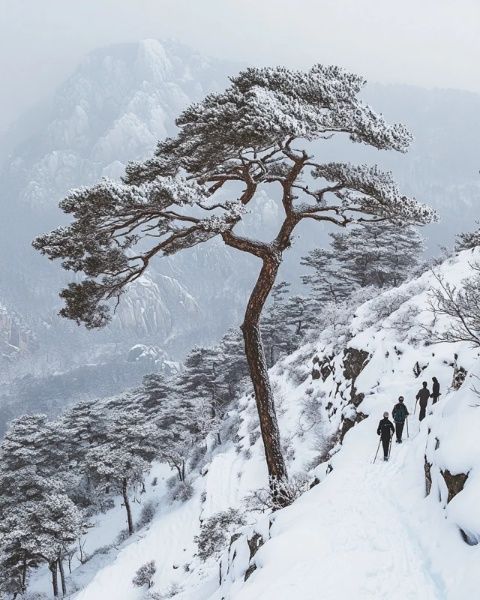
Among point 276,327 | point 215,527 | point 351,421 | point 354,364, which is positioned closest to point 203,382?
point 276,327

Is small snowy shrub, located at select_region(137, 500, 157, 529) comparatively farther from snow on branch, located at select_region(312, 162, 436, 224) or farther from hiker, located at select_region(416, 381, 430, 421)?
snow on branch, located at select_region(312, 162, 436, 224)

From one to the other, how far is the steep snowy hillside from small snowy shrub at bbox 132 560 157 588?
0.27 m

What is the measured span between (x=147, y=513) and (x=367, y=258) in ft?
80.5

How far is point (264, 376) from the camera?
9.66 m

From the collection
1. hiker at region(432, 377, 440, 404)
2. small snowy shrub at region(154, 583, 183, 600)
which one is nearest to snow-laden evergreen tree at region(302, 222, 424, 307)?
hiker at region(432, 377, 440, 404)

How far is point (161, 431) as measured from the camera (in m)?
37.8

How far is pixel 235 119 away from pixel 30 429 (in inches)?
1318

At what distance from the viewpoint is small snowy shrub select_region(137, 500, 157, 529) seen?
32.6 meters

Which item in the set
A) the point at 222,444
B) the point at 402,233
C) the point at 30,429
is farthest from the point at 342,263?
the point at 30,429

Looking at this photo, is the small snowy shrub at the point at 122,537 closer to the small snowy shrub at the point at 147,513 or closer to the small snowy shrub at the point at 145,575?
the small snowy shrub at the point at 147,513

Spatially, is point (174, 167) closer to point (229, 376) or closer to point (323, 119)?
point (323, 119)

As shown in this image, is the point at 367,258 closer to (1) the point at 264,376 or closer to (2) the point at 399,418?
(2) the point at 399,418

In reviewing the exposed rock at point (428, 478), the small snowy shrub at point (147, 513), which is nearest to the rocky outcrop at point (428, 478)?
the exposed rock at point (428, 478)

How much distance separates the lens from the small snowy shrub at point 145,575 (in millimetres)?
20188
